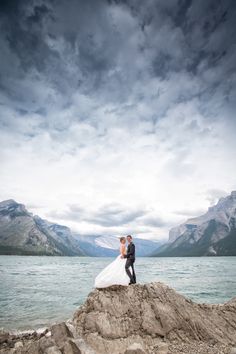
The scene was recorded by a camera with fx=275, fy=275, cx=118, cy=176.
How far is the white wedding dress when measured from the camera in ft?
55.6

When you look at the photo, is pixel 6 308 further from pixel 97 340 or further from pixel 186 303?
pixel 186 303

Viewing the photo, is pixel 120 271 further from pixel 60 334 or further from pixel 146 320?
pixel 60 334

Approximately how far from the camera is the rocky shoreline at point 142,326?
13.9 m

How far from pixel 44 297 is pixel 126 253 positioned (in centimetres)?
2853

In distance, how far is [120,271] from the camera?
1734 centimetres

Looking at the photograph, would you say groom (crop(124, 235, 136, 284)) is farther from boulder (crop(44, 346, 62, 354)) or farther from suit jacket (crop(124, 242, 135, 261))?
boulder (crop(44, 346, 62, 354))

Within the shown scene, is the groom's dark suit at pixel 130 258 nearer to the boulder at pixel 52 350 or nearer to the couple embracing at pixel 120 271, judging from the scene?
the couple embracing at pixel 120 271

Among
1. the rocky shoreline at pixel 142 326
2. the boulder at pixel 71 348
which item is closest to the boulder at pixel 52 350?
the rocky shoreline at pixel 142 326

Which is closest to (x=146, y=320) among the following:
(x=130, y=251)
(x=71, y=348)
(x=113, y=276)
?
(x=113, y=276)

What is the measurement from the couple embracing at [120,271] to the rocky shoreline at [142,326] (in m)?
0.51

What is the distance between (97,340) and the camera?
Result: 565 inches

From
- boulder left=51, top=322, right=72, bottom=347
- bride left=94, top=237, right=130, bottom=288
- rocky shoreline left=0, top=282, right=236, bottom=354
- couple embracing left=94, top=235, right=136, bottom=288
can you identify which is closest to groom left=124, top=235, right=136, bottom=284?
couple embracing left=94, top=235, right=136, bottom=288

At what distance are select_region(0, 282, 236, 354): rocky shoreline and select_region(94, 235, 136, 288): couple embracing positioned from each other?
1.67 feet

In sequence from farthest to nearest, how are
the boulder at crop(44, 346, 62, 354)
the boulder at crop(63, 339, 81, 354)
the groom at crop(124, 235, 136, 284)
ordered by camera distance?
1. the groom at crop(124, 235, 136, 284)
2. the boulder at crop(63, 339, 81, 354)
3. the boulder at crop(44, 346, 62, 354)
